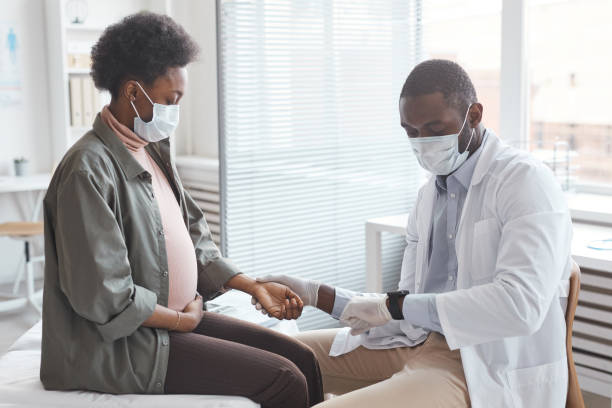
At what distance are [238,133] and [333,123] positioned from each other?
0.48 metres

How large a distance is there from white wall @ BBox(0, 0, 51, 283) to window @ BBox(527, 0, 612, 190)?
3.12m

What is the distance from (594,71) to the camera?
303 centimetres

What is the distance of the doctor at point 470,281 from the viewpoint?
4.61 feet

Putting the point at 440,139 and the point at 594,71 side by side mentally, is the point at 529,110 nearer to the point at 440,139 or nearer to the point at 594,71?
the point at 594,71

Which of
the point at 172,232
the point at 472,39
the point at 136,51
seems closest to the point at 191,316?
the point at 172,232

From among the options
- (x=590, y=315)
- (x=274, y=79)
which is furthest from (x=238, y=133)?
(x=590, y=315)

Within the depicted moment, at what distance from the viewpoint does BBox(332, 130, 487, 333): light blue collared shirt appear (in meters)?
1.64

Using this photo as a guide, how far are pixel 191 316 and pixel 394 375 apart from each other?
18.4 inches

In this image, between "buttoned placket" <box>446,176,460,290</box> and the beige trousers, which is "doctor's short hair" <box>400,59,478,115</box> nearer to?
"buttoned placket" <box>446,176,460,290</box>

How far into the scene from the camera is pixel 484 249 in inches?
59.2

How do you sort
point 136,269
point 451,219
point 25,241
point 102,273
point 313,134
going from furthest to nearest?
1. point 25,241
2. point 313,134
3. point 451,219
4. point 136,269
5. point 102,273

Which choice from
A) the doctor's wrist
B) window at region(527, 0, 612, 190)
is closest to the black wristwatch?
the doctor's wrist

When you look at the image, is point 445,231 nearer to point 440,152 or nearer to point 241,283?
point 440,152

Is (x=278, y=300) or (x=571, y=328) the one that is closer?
(x=571, y=328)
